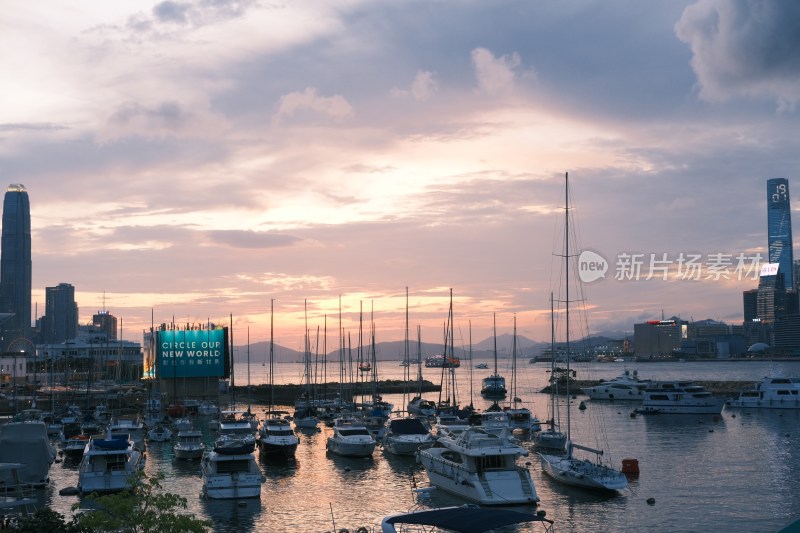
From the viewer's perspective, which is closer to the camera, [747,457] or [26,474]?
[26,474]

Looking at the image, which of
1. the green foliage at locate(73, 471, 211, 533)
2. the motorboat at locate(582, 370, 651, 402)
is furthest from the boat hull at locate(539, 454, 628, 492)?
the motorboat at locate(582, 370, 651, 402)

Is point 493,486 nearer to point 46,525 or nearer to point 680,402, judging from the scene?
point 46,525

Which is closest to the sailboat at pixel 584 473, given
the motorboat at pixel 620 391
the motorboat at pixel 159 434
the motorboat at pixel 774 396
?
the motorboat at pixel 159 434

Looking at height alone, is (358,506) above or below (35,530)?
below

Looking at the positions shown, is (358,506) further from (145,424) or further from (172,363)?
(172,363)

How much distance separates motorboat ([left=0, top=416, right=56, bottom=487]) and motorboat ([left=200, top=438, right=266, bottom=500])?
10.0m

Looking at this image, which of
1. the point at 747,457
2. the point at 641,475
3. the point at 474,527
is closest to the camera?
the point at 474,527

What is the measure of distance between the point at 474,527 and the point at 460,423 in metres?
51.8

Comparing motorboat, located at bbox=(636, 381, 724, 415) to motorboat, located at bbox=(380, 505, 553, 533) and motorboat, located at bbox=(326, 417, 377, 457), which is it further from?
motorboat, located at bbox=(380, 505, 553, 533)

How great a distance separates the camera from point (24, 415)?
8638cm

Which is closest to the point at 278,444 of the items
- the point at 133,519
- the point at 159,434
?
the point at 159,434

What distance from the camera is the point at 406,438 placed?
203 ft

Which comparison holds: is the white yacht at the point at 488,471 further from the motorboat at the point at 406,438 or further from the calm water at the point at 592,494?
the motorboat at the point at 406,438

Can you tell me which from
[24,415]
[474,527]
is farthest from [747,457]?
[24,415]
